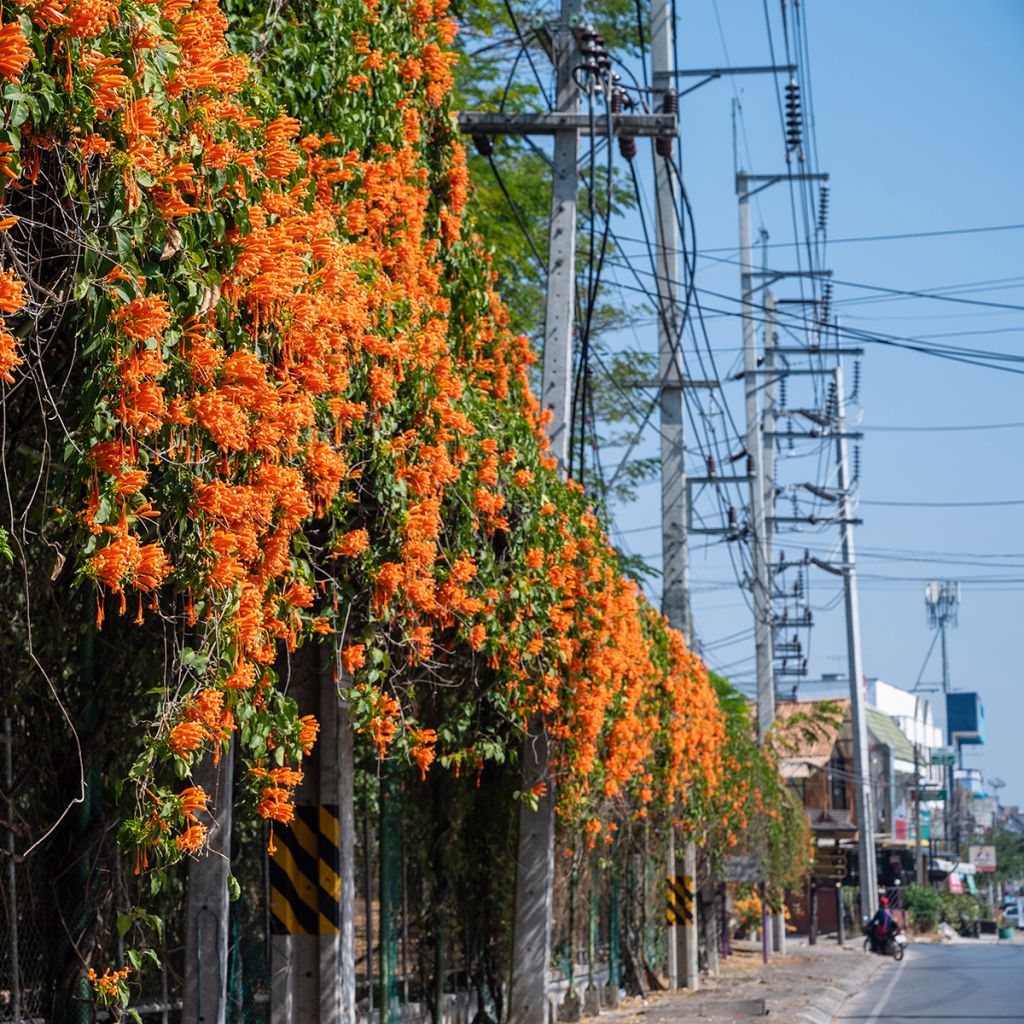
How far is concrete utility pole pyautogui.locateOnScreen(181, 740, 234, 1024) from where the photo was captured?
24.5ft

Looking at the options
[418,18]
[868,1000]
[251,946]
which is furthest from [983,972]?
[418,18]

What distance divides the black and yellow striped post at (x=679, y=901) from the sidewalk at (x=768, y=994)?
1019 millimetres

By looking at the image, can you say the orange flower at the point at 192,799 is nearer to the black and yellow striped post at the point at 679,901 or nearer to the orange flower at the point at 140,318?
the orange flower at the point at 140,318

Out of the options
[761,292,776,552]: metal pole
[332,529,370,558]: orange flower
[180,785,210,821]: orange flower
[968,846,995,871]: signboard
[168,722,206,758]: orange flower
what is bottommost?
[968,846,995,871]: signboard

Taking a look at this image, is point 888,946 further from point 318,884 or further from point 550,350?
point 318,884

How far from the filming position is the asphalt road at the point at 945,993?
67.8 ft

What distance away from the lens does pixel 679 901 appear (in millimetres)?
22969

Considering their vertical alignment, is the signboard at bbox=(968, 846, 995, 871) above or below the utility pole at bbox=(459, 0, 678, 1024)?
below

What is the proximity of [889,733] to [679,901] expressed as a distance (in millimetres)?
63283

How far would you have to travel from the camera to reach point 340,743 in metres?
10.0

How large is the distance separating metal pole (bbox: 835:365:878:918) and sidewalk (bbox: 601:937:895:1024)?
17.6ft

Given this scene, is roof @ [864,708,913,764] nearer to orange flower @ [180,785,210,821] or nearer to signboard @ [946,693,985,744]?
signboard @ [946,693,985,744]

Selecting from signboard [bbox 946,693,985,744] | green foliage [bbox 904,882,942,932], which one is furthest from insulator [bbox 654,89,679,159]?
signboard [bbox 946,693,985,744]

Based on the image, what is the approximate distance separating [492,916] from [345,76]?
27.8ft
